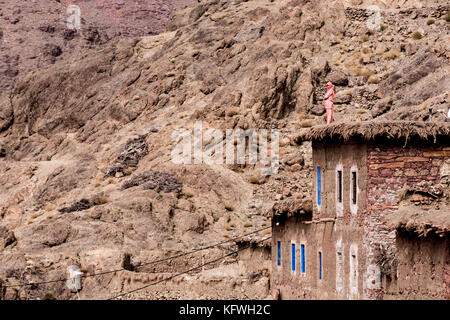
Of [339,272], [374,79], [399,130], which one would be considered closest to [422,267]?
[399,130]

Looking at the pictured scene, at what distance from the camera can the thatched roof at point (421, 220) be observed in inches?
1243

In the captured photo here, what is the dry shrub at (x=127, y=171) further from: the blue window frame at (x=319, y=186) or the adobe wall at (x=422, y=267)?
the adobe wall at (x=422, y=267)

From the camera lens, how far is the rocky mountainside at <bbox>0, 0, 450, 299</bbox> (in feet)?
183

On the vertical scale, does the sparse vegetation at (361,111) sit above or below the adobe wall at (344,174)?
above

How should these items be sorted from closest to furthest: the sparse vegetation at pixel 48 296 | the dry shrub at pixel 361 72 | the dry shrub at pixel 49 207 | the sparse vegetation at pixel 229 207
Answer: the sparse vegetation at pixel 48 296, the sparse vegetation at pixel 229 207, the dry shrub at pixel 49 207, the dry shrub at pixel 361 72

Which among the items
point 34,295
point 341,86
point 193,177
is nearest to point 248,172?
point 193,177

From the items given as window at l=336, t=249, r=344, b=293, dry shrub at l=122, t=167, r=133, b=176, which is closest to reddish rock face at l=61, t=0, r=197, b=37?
dry shrub at l=122, t=167, r=133, b=176

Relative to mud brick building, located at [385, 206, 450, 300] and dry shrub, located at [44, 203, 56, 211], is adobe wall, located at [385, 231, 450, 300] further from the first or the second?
dry shrub, located at [44, 203, 56, 211]

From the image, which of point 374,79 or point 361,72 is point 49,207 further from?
point 374,79

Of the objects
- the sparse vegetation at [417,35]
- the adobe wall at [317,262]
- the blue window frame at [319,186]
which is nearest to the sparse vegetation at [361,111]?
the sparse vegetation at [417,35]

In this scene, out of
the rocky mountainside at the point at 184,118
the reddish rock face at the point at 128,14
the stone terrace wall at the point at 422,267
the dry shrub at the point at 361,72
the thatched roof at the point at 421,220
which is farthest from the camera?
the reddish rock face at the point at 128,14

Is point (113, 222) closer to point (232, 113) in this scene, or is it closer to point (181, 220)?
point (181, 220)

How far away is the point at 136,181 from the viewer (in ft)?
209

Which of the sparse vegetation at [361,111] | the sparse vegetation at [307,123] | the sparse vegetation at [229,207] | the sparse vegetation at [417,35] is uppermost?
the sparse vegetation at [417,35]
